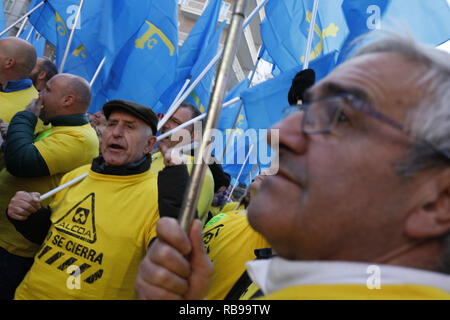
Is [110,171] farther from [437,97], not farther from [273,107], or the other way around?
[273,107]

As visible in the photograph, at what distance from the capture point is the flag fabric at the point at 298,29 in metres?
4.46

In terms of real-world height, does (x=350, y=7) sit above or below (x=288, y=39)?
above

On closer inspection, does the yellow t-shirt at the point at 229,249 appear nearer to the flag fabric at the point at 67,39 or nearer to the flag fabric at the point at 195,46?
the flag fabric at the point at 67,39

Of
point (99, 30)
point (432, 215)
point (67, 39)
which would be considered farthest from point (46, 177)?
point (67, 39)

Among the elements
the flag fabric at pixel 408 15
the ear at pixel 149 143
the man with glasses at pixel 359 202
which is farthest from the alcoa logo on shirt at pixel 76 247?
the flag fabric at pixel 408 15

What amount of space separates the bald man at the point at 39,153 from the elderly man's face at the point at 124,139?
38cm

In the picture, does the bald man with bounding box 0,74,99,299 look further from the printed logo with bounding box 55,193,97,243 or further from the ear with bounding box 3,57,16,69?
the ear with bounding box 3,57,16,69

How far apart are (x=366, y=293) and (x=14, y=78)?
3.13 m

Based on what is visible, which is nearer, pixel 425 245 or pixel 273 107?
pixel 425 245

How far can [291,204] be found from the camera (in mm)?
790

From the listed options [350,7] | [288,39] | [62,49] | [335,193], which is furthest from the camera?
[288,39]

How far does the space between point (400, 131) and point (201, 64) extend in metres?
4.45

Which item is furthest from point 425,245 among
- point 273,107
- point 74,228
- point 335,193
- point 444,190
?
point 273,107

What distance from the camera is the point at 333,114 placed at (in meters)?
0.85
